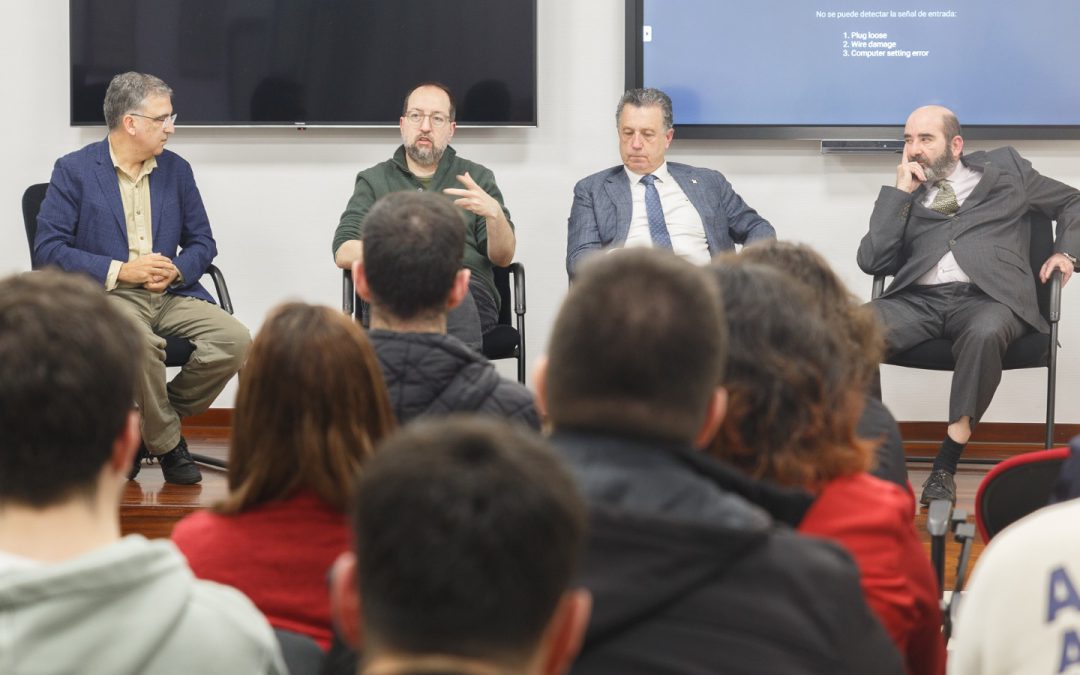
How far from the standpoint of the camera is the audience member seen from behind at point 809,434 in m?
1.40

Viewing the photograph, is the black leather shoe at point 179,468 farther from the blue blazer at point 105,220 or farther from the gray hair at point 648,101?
the gray hair at point 648,101

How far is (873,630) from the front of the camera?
117 centimetres

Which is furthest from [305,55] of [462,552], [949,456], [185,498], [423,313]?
[462,552]

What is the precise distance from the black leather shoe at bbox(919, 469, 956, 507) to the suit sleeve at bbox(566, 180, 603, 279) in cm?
135

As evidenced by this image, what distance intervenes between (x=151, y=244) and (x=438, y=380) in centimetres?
255

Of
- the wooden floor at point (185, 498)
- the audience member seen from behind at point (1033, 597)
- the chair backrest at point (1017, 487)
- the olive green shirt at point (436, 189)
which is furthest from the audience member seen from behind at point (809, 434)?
the olive green shirt at point (436, 189)

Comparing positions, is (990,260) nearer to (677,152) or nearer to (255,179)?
(677,152)

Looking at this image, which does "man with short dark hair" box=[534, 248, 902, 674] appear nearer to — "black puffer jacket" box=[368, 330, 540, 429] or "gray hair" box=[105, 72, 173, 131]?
"black puffer jacket" box=[368, 330, 540, 429]

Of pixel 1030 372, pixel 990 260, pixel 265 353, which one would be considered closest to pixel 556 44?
pixel 990 260

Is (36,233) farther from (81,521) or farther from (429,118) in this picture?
(81,521)

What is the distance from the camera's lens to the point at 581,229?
437cm

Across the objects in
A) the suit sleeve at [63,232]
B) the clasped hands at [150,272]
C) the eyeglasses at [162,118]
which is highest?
the eyeglasses at [162,118]

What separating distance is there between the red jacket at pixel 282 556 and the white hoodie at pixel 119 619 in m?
0.33

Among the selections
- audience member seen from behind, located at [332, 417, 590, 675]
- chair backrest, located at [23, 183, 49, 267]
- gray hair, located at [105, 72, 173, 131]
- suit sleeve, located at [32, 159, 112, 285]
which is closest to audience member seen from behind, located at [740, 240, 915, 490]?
audience member seen from behind, located at [332, 417, 590, 675]
